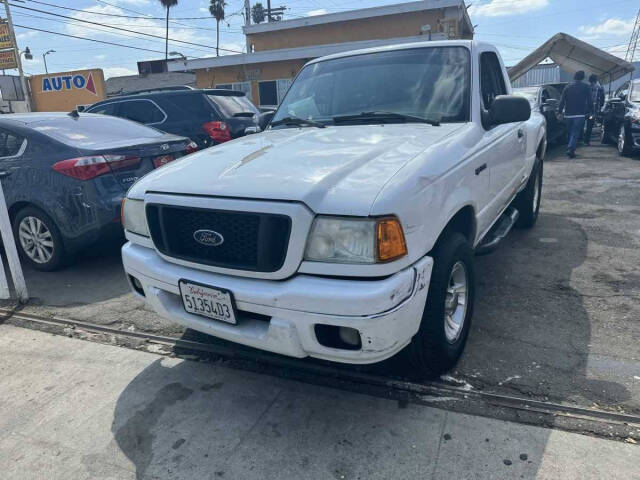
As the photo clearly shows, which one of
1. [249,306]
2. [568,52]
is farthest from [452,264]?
[568,52]

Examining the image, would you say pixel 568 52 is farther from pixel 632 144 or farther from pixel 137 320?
pixel 137 320

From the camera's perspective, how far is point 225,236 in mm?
2350

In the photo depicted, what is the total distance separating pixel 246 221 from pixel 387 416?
1.25 m

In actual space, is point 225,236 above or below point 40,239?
above

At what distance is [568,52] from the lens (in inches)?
615

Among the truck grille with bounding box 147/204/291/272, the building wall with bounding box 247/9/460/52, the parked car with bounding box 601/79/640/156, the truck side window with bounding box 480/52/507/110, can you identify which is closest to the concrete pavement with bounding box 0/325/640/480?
the truck grille with bounding box 147/204/291/272

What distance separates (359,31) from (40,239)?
1956cm

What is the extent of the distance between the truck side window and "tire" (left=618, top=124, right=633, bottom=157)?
26.0 ft

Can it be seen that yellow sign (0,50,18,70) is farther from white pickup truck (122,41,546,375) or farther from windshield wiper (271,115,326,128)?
white pickup truck (122,41,546,375)

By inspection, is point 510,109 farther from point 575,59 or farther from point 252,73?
point 252,73

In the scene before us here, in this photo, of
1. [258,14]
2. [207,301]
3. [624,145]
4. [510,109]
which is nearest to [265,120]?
[510,109]

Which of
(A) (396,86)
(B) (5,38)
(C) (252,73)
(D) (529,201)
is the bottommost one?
(D) (529,201)

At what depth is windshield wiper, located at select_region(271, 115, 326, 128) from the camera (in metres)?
3.44

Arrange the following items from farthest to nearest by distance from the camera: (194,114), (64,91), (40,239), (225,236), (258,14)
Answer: (258,14) < (64,91) < (194,114) < (40,239) < (225,236)
